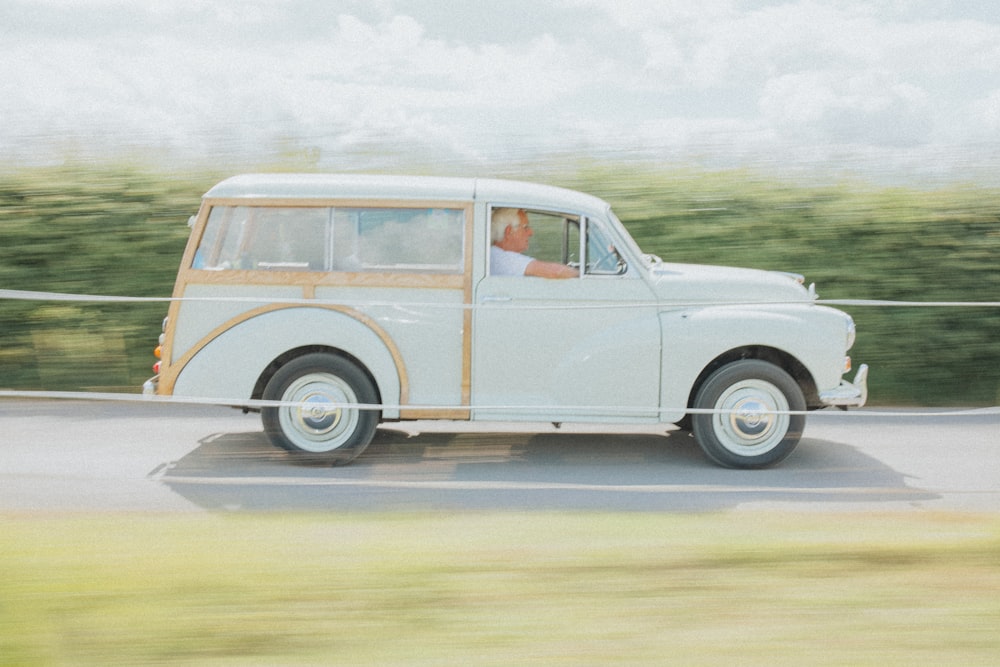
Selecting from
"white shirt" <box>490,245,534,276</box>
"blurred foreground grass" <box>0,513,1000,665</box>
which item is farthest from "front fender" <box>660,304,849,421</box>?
"blurred foreground grass" <box>0,513,1000,665</box>

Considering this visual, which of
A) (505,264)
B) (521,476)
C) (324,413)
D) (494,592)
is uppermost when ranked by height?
(505,264)

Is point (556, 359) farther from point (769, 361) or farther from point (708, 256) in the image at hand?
point (708, 256)

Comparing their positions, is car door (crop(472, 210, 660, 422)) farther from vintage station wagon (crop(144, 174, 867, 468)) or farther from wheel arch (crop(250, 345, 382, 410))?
wheel arch (crop(250, 345, 382, 410))

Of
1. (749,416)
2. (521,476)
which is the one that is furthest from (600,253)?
(521,476)

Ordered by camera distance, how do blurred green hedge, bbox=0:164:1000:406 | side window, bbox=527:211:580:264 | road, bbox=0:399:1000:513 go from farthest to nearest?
blurred green hedge, bbox=0:164:1000:406, side window, bbox=527:211:580:264, road, bbox=0:399:1000:513

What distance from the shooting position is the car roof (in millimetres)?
6238

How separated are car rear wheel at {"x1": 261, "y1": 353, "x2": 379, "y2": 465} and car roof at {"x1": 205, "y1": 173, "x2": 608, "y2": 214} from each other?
980mm

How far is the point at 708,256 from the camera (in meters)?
8.95

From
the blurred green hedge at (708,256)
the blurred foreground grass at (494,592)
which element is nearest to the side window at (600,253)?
the blurred foreground grass at (494,592)

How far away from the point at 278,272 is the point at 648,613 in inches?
143

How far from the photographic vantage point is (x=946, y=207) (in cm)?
895

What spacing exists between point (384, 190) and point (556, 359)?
4.69 ft

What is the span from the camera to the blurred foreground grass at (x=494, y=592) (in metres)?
3.01

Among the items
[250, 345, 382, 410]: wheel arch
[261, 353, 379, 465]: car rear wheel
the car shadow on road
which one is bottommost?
the car shadow on road
